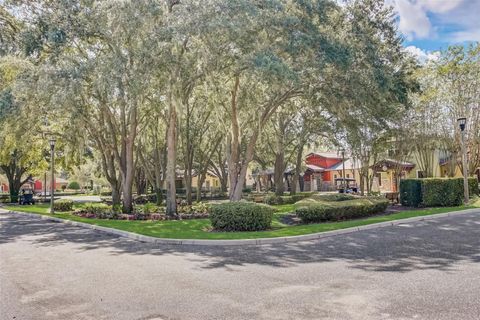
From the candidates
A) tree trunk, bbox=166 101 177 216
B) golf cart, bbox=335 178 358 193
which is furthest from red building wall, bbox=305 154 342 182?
tree trunk, bbox=166 101 177 216

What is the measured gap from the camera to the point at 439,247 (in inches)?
380

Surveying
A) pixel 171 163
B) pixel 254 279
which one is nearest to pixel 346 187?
pixel 171 163

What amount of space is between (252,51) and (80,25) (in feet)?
25.5

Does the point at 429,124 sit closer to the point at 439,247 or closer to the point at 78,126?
the point at 439,247

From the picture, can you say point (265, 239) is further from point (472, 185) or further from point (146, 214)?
point (472, 185)

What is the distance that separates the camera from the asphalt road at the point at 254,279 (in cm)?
545

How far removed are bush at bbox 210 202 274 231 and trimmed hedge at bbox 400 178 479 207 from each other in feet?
33.2

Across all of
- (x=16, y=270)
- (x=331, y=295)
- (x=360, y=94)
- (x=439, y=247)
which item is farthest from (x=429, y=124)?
(x=16, y=270)

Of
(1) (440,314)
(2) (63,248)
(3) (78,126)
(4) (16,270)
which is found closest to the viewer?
(1) (440,314)

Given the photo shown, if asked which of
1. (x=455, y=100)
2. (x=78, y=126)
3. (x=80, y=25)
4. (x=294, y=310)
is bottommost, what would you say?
(x=294, y=310)

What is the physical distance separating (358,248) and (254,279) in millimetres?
4015

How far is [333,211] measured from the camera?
15953 mm

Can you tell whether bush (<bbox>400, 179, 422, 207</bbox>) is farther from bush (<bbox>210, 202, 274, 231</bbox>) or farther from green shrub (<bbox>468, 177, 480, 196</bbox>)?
bush (<bbox>210, 202, 274, 231</bbox>)

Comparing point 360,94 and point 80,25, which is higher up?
point 80,25
